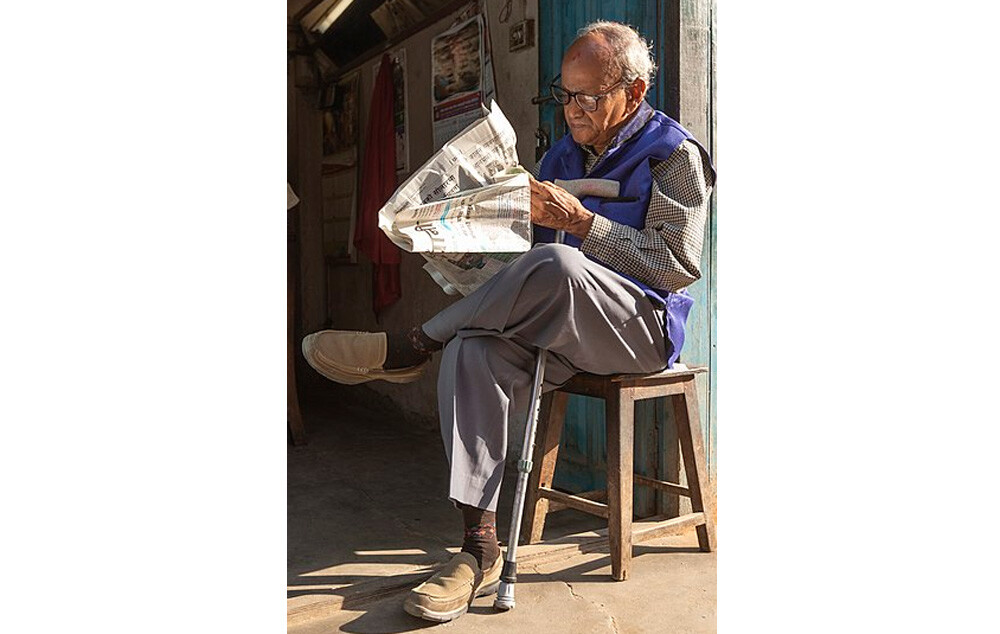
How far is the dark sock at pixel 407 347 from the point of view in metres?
2.37

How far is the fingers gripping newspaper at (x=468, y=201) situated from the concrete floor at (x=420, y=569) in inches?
36.2

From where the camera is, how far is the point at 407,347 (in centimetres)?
238

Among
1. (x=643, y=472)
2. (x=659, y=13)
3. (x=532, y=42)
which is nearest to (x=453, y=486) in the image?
(x=643, y=472)

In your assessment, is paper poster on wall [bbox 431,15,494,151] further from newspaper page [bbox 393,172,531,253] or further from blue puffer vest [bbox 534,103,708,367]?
newspaper page [bbox 393,172,531,253]

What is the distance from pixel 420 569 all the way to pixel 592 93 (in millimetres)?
1416

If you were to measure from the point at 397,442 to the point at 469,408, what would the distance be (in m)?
2.11

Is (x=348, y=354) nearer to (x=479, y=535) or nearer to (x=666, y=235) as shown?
(x=479, y=535)

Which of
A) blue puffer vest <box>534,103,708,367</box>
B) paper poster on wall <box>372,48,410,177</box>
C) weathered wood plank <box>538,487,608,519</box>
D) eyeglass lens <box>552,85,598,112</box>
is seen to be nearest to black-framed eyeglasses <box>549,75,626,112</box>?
eyeglass lens <box>552,85,598,112</box>

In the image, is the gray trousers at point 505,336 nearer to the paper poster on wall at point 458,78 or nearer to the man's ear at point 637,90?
the man's ear at point 637,90

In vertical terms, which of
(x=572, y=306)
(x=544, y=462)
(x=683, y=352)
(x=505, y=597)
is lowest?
(x=505, y=597)

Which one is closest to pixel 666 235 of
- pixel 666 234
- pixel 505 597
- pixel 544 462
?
pixel 666 234

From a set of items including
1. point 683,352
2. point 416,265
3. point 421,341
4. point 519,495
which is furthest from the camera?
point 416,265

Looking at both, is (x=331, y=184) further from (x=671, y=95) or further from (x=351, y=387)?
(x=671, y=95)

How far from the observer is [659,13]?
9.48 feet
